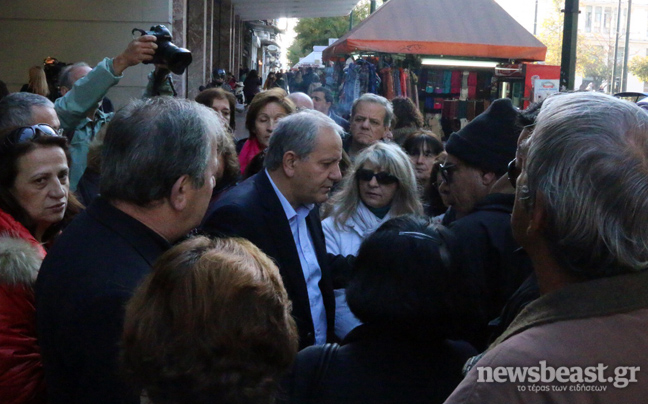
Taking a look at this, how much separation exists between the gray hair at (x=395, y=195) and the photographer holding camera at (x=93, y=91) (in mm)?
1384

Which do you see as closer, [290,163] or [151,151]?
[151,151]

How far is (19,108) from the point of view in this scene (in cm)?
356

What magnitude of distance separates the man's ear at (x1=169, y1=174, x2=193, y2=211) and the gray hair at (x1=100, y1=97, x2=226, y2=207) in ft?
0.04

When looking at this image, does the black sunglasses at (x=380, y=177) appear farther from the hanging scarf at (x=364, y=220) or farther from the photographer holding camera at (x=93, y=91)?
the photographer holding camera at (x=93, y=91)

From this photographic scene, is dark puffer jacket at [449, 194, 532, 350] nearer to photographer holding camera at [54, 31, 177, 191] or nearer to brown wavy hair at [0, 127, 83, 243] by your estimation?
brown wavy hair at [0, 127, 83, 243]

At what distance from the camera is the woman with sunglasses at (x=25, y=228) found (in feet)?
6.73

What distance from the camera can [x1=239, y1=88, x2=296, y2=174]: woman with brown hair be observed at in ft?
17.2

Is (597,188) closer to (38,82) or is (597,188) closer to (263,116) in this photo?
(263,116)

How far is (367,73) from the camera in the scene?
11562 mm

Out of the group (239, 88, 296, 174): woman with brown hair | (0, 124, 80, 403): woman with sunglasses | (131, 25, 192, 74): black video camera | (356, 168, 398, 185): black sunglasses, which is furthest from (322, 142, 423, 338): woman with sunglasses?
(0, 124, 80, 403): woman with sunglasses

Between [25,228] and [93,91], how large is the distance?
1695 mm

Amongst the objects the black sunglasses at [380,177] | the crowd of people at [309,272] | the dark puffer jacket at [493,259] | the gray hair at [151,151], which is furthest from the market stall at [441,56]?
the gray hair at [151,151]

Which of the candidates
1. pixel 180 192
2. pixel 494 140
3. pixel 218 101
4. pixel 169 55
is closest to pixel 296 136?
pixel 494 140

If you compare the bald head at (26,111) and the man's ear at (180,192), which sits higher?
the bald head at (26,111)
